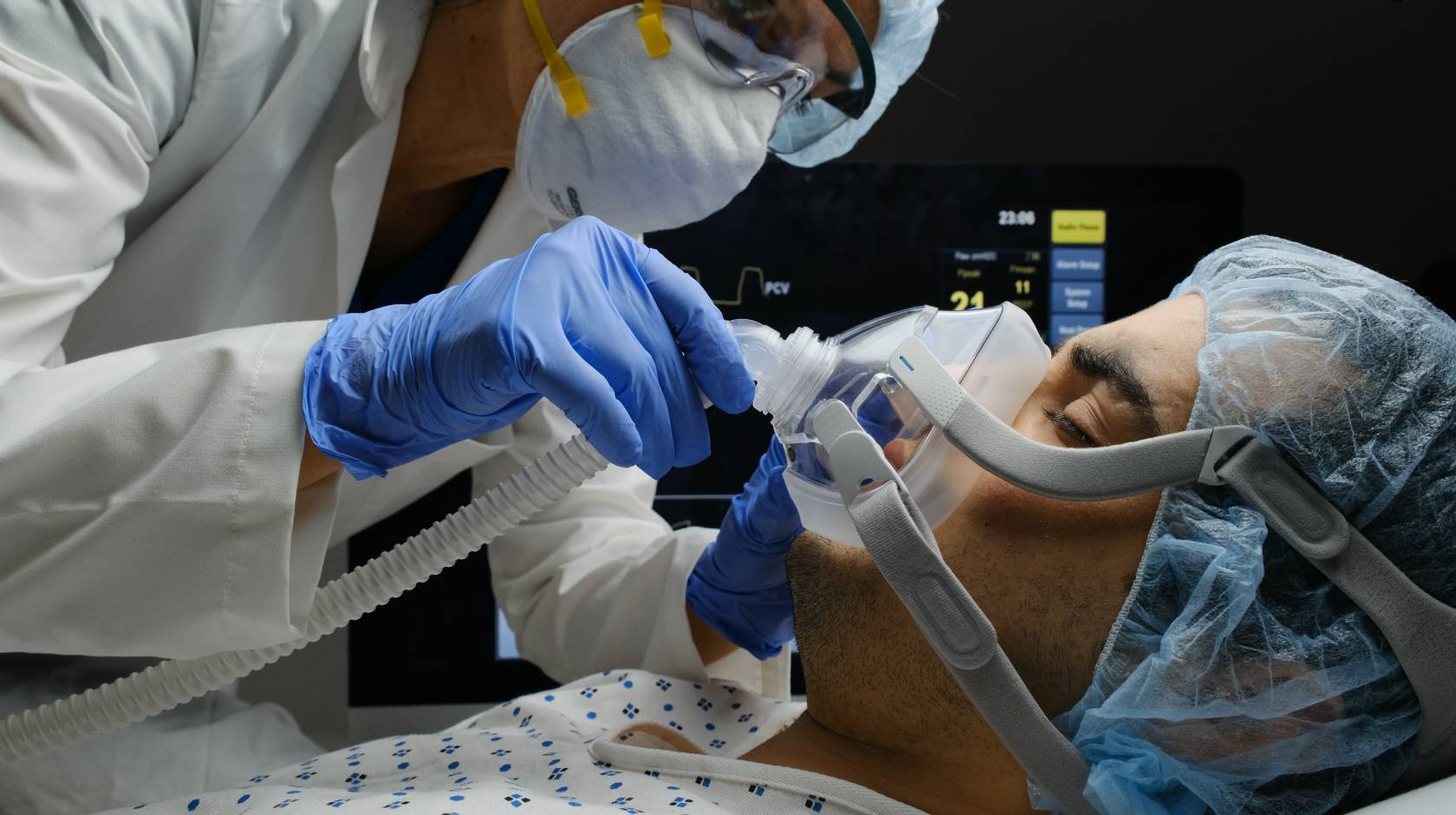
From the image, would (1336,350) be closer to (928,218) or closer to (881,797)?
(881,797)

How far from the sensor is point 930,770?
49.8 inches

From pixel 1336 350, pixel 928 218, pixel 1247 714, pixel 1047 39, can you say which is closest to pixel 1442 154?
pixel 1047 39

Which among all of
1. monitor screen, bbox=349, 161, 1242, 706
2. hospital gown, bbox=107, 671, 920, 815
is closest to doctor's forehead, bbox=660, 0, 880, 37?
monitor screen, bbox=349, 161, 1242, 706

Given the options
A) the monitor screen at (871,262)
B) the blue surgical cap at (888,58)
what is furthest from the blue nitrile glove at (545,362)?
the monitor screen at (871,262)

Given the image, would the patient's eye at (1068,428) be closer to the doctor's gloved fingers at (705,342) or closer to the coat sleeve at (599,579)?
the doctor's gloved fingers at (705,342)

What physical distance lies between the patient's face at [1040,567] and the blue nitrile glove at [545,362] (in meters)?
0.26

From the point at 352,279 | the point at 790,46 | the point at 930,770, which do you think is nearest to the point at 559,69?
the point at 790,46

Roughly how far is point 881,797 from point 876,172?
1.10 m

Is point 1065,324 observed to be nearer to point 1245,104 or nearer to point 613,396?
point 1245,104

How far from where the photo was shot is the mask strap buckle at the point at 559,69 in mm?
1503

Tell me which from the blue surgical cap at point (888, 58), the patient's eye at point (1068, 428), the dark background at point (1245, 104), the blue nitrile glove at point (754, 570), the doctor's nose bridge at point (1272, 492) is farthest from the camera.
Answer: the dark background at point (1245, 104)

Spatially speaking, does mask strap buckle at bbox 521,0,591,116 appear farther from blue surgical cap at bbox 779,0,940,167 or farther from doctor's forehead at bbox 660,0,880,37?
blue surgical cap at bbox 779,0,940,167

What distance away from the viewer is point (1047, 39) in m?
2.15

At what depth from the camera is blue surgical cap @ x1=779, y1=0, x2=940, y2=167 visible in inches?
62.8
